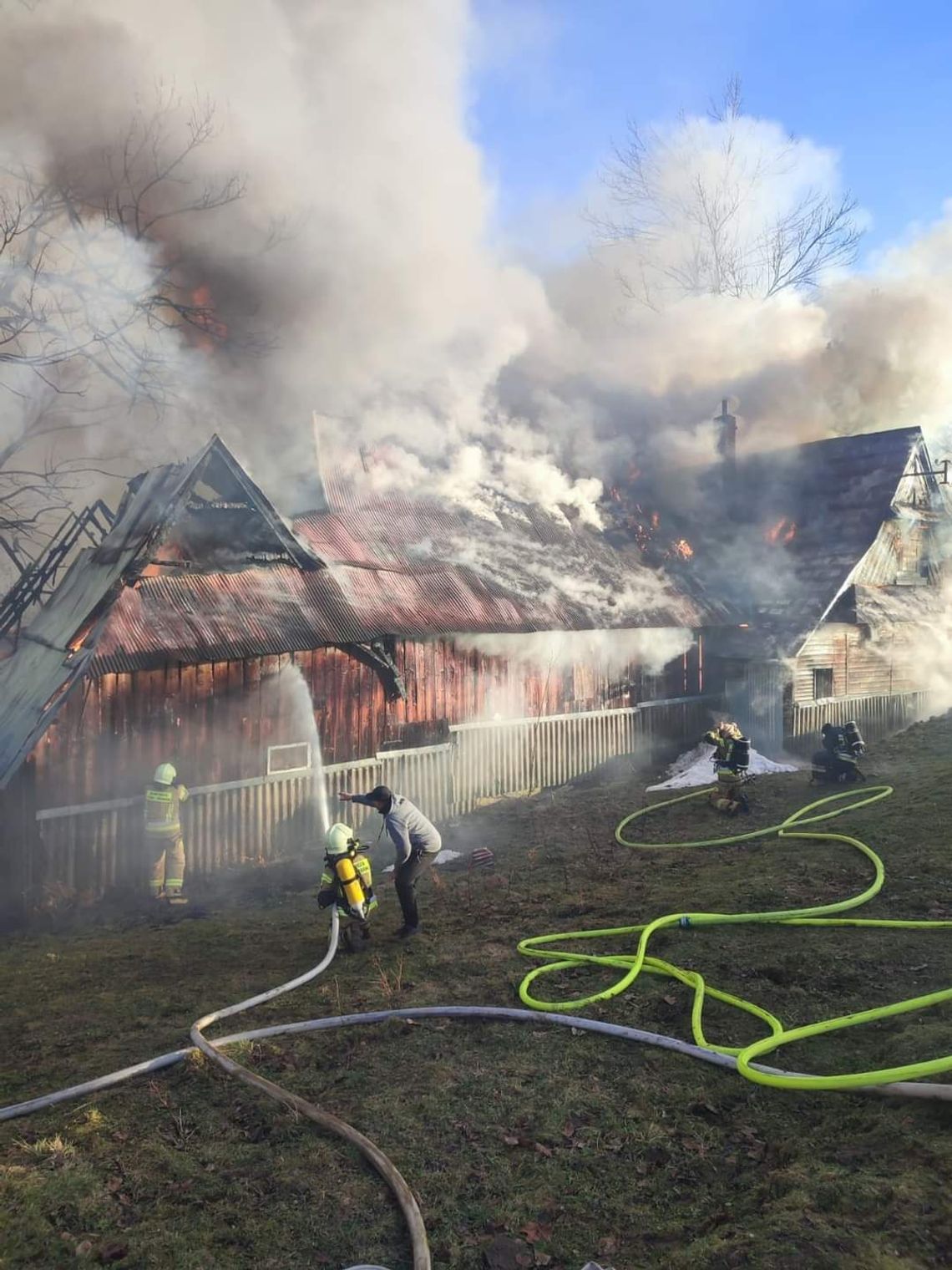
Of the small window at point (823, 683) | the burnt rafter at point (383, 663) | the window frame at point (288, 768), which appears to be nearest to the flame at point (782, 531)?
the small window at point (823, 683)

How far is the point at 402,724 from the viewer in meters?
14.1

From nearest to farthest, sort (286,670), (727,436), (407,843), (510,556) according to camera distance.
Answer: (407,843)
(286,670)
(510,556)
(727,436)

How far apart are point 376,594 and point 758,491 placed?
14.2 metres

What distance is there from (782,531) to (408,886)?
17.7 metres

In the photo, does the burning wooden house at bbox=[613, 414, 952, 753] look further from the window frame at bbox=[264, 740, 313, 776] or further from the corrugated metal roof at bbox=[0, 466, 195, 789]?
the corrugated metal roof at bbox=[0, 466, 195, 789]

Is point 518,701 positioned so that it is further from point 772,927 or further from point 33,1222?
point 33,1222

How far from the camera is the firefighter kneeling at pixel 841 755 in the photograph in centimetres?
1317

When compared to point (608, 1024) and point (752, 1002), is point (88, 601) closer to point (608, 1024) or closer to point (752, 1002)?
point (608, 1024)

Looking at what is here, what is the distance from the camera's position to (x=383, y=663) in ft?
44.5

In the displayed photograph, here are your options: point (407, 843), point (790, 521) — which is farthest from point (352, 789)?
point (790, 521)

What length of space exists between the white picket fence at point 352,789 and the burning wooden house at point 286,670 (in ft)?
0.11

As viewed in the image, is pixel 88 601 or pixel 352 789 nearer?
pixel 88 601

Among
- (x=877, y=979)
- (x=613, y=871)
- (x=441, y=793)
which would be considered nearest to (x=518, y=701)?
(x=441, y=793)

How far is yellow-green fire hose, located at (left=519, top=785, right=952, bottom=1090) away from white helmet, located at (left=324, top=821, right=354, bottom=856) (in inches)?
83.6
